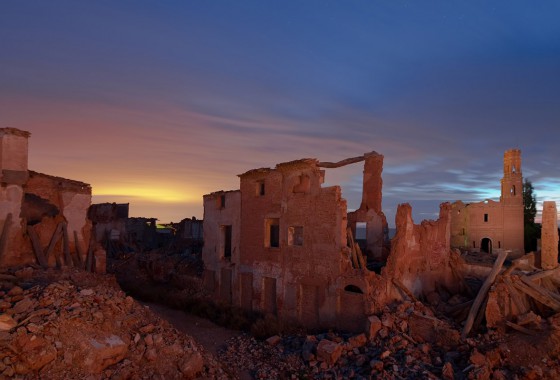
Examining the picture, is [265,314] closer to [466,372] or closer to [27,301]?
[466,372]

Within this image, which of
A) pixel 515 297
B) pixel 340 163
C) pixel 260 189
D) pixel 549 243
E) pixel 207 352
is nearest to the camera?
pixel 207 352

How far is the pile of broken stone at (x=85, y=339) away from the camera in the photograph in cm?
907

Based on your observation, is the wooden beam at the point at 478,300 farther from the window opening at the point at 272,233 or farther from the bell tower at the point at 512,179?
the bell tower at the point at 512,179

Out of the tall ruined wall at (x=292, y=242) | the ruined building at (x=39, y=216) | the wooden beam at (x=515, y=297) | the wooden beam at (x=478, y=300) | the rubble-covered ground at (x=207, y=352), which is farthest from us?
the tall ruined wall at (x=292, y=242)

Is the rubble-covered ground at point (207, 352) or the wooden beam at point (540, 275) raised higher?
the wooden beam at point (540, 275)

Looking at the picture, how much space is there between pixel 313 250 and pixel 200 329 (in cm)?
649

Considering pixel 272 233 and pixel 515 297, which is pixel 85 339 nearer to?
pixel 515 297

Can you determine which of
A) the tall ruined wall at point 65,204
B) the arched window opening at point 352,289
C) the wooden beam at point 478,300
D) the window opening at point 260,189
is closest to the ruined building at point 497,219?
the wooden beam at point 478,300

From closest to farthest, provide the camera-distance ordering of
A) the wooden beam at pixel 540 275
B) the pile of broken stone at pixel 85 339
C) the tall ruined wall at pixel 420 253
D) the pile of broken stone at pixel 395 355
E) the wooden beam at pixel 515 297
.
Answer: the pile of broken stone at pixel 85 339, the pile of broken stone at pixel 395 355, the wooden beam at pixel 515 297, the wooden beam at pixel 540 275, the tall ruined wall at pixel 420 253

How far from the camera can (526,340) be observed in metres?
13.6

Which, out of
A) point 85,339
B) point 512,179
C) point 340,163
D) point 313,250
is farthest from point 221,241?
point 512,179

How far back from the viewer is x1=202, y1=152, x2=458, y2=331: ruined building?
17.2m

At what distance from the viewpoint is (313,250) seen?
18.3m

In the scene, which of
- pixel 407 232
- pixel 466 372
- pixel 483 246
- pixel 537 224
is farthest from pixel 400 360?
pixel 537 224
